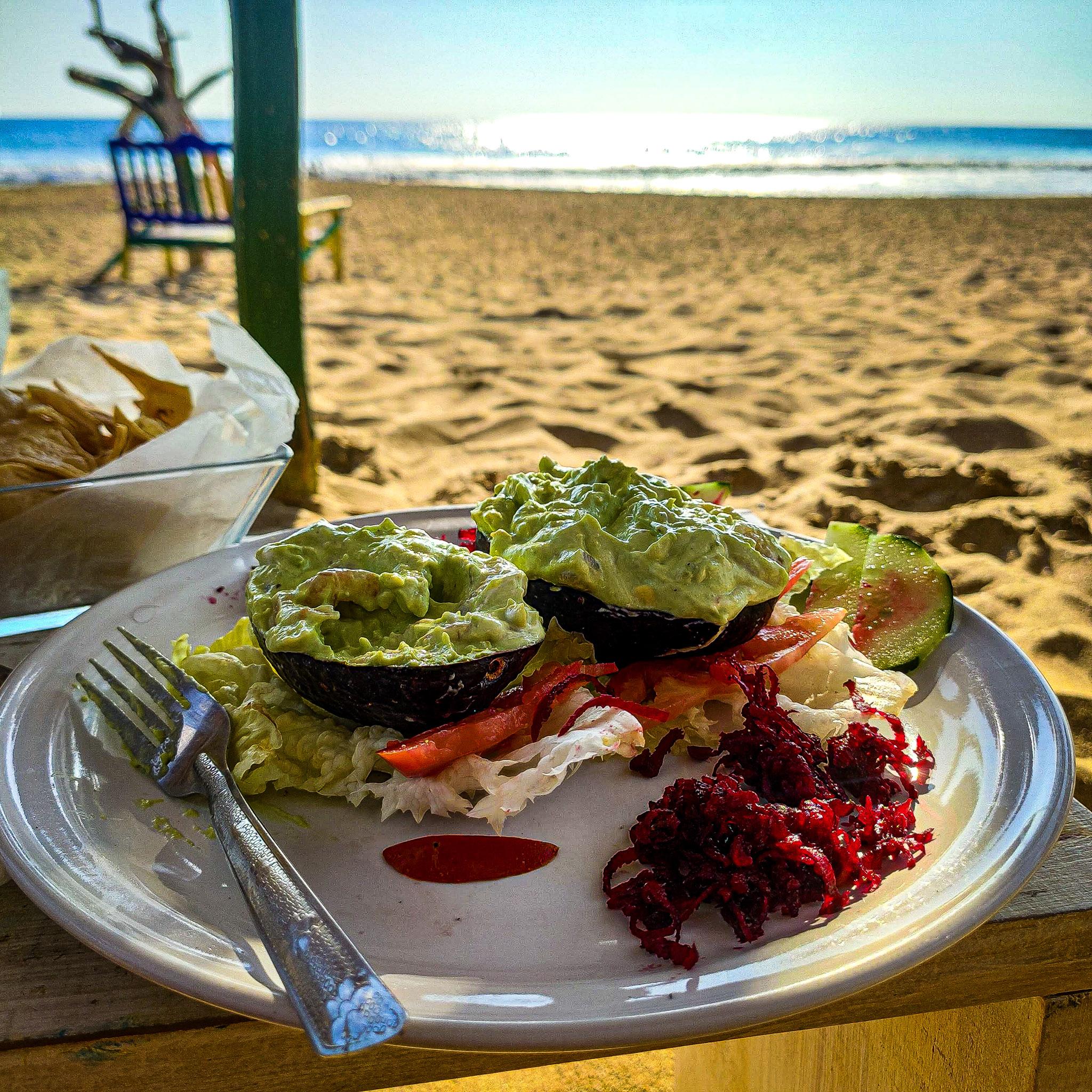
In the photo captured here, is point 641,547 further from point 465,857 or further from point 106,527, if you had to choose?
point 106,527

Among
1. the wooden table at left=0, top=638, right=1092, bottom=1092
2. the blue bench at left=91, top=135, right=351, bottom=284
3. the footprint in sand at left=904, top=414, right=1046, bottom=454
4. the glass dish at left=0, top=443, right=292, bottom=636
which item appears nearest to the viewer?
the wooden table at left=0, top=638, right=1092, bottom=1092

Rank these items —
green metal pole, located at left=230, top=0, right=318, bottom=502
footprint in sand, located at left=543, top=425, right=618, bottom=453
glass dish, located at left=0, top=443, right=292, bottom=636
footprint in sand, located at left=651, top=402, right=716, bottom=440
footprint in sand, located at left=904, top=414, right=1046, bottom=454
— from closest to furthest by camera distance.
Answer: glass dish, located at left=0, top=443, right=292, bottom=636, green metal pole, located at left=230, top=0, right=318, bottom=502, footprint in sand, located at left=904, top=414, right=1046, bottom=454, footprint in sand, located at left=543, top=425, right=618, bottom=453, footprint in sand, located at left=651, top=402, right=716, bottom=440

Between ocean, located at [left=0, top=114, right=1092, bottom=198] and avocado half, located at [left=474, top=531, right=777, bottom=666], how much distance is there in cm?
711

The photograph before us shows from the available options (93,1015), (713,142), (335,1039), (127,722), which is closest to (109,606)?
(127,722)

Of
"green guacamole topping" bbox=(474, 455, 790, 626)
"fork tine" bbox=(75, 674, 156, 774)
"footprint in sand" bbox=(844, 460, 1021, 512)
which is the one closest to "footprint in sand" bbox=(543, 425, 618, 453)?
"footprint in sand" bbox=(844, 460, 1021, 512)

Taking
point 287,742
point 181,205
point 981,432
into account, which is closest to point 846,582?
point 287,742

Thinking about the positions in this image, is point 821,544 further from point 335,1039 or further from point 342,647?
point 335,1039

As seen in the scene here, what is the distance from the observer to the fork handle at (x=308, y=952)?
708mm

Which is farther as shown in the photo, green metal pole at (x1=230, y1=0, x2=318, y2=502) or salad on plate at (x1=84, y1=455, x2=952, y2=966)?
green metal pole at (x1=230, y1=0, x2=318, y2=502)

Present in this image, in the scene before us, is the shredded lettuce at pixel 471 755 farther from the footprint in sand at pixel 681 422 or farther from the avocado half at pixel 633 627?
the footprint in sand at pixel 681 422

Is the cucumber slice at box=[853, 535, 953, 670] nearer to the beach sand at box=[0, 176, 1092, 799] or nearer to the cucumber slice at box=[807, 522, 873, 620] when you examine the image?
the cucumber slice at box=[807, 522, 873, 620]

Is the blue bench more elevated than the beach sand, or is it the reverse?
the blue bench

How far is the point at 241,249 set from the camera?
3.37m

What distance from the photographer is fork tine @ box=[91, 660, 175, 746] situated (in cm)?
119
